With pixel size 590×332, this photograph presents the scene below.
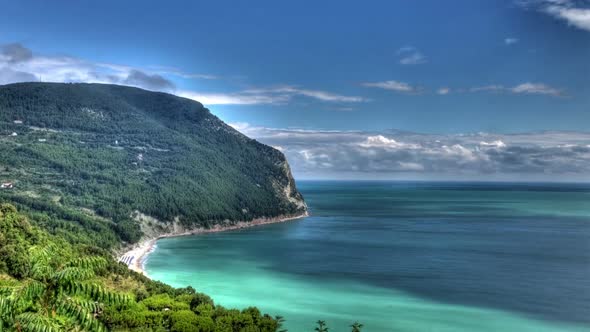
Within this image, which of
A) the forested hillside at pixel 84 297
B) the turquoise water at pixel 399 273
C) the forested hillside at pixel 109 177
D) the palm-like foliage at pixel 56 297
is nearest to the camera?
the palm-like foliage at pixel 56 297

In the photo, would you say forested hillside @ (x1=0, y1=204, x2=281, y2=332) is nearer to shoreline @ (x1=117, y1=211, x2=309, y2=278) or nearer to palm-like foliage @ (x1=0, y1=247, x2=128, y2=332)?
palm-like foliage @ (x1=0, y1=247, x2=128, y2=332)

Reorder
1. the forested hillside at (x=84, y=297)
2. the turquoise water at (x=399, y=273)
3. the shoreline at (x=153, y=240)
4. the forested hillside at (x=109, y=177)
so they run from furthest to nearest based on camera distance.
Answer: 1. the forested hillside at (x=109, y=177)
2. the shoreline at (x=153, y=240)
3. the turquoise water at (x=399, y=273)
4. the forested hillside at (x=84, y=297)

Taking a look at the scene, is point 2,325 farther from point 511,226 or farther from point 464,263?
point 511,226

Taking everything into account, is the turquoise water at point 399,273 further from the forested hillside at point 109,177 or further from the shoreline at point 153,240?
the forested hillside at point 109,177

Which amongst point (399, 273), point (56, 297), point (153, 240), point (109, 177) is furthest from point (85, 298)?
point (109, 177)

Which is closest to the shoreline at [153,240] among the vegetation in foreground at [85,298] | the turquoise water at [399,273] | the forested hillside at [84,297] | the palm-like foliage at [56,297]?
the turquoise water at [399,273]

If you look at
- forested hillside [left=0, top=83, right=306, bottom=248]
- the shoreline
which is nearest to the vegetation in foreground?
the shoreline

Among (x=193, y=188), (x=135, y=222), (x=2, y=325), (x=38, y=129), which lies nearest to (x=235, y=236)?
(x=135, y=222)
